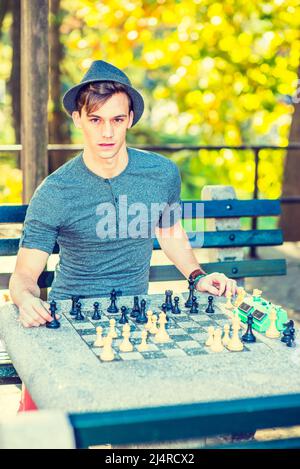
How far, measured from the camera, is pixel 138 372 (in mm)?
2461

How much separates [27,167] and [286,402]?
3.83m

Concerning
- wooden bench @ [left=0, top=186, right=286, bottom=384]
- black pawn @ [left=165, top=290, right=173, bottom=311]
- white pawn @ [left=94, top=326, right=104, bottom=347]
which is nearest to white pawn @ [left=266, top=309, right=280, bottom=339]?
black pawn @ [left=165, top=290, right=173, bottom=311]

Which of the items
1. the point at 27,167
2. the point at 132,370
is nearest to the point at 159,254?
the point at 27,167

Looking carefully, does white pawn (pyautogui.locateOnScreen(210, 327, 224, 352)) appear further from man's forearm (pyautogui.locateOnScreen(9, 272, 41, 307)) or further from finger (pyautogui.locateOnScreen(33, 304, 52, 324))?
man's forearm (pyautogui.locateOnScreen(9, 272, 41, 307))

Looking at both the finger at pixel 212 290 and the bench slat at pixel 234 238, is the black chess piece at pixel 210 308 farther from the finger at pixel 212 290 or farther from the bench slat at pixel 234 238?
the bench slat at pixel 234 238

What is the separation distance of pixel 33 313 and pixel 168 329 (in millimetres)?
475

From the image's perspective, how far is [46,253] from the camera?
3.46 m

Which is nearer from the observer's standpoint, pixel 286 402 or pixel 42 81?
pixel 286 402

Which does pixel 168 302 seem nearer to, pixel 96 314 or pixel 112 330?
pixel 96 314

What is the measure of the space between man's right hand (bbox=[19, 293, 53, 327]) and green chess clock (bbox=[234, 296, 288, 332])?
26.8 inches

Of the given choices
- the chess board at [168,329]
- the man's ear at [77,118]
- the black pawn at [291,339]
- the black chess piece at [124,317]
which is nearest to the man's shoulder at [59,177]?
the man's ear at [77,118]

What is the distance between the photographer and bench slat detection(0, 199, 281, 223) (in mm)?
4184

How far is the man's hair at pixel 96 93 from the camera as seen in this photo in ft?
11.2
